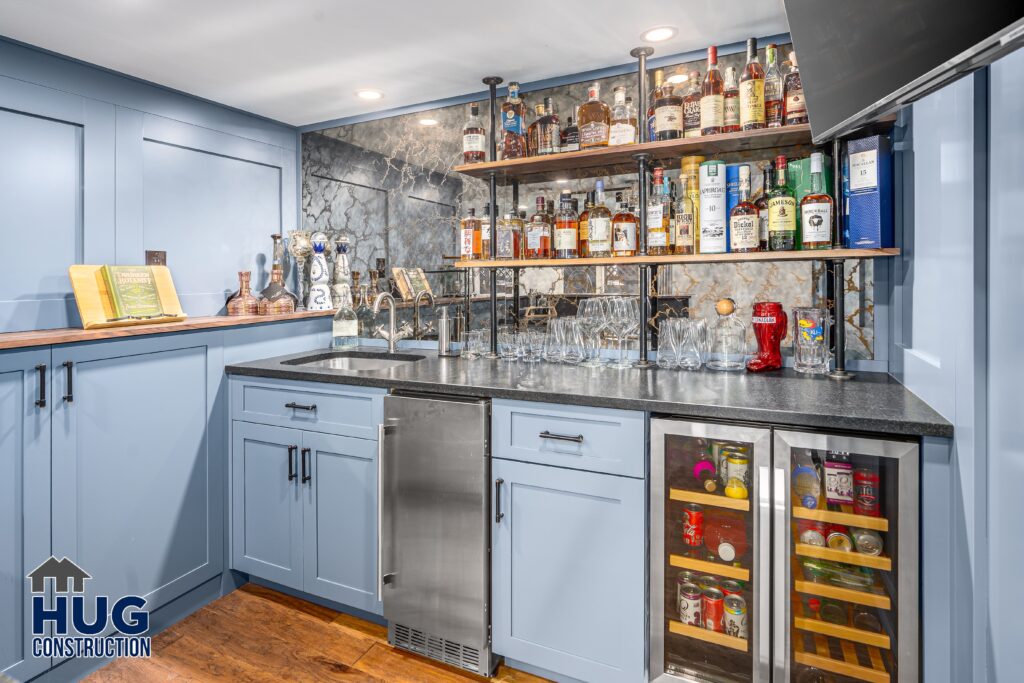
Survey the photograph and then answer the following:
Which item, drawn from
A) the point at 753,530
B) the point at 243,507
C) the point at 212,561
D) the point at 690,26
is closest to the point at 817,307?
the point at 753,530

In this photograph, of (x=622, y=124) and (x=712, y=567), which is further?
(x=622, y=124)

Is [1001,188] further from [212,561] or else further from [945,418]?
[212,561]

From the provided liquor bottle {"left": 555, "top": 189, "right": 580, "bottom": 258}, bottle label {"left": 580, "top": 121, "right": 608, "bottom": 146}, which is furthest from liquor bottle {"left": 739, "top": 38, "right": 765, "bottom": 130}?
liquor bottle {"left": 555, "top": 189, "right": 580, "bottom": 258}

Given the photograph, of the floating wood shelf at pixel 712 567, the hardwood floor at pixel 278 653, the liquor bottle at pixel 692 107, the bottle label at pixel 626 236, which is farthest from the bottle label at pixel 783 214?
the hardwood floor at pixel 278 653

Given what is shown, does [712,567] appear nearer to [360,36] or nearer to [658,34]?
[658,34]

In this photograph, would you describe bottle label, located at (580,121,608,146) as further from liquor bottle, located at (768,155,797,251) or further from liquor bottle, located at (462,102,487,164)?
liquor bottle, located at (768,155,797,251)

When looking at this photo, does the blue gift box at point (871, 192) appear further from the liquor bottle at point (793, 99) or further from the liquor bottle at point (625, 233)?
the liquor bottle at point (625, 233)

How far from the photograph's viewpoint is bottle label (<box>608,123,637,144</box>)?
209 centimetres

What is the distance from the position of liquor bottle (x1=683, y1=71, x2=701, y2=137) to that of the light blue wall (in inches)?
86.4

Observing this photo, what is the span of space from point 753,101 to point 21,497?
2689 mm

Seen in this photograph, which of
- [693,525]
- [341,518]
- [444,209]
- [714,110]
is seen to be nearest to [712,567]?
[693,525]

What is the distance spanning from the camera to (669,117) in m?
2.01

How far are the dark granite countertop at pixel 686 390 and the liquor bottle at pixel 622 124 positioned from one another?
0.86 metres

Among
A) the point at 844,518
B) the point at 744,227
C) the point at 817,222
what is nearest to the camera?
the point at 844,518
